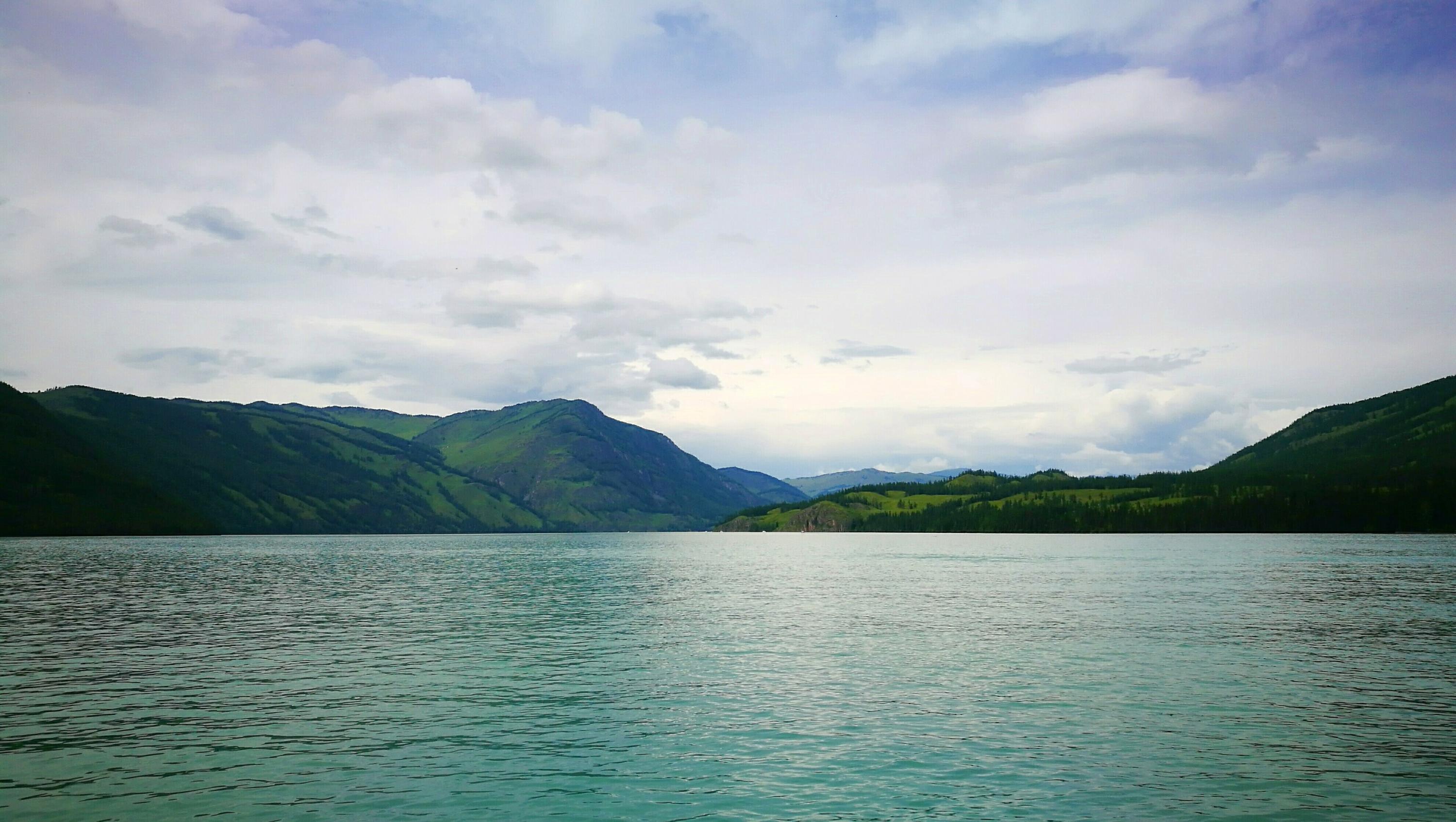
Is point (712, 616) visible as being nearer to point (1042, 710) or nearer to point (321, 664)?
point (321, 664)

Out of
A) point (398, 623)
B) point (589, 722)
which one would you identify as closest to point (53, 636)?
point (398, 623)

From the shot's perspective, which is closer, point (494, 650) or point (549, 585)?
point (494, 650)

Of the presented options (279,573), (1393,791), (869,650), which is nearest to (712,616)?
(869,650)

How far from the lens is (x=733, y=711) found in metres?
40.6

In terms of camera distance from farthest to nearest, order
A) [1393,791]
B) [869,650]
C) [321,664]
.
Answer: [869,650] < [321,664] < [1393,791]

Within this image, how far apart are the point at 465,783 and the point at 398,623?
48.1 meters

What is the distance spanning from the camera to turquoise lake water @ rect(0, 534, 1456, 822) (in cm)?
2786

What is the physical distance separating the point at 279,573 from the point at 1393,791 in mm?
145362

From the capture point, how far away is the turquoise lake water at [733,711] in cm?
2786

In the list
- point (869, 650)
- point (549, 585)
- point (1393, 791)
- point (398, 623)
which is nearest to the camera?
point (1393, 791)

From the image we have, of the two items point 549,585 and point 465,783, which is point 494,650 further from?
point 549,585

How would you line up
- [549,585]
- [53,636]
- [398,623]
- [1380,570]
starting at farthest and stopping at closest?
[1380,570]
[549,585]
[398,623]
[53,636]

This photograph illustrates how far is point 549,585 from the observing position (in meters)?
125

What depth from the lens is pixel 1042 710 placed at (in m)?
39.9
